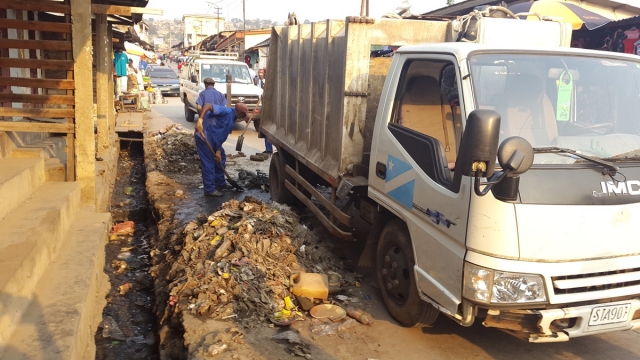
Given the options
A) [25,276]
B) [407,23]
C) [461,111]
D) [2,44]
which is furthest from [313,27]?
[25,276]

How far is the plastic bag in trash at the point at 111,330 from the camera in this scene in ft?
14.7

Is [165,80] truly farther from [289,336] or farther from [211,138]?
[289,336]

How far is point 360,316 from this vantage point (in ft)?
13.3

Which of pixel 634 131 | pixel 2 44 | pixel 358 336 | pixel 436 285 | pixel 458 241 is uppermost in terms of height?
pixel 2 44

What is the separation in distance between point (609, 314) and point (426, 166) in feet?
4.70

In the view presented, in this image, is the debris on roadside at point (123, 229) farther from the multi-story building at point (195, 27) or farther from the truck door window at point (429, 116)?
the multi-story building at point (195, 27)

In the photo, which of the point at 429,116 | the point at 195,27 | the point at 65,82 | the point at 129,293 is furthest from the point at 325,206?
the point at 195,27

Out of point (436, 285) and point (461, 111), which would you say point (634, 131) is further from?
point (436, 285)

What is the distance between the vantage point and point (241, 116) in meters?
9.05

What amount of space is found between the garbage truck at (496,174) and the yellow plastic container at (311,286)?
1.52 ft

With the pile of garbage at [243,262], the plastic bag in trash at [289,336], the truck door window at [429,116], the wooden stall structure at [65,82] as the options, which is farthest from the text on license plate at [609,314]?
the wooden stall structure at [65,82]

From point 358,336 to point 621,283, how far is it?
5.84ft

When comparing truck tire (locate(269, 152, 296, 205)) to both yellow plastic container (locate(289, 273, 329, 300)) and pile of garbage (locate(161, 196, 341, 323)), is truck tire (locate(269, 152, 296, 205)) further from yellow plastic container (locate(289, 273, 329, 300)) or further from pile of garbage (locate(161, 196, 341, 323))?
yellow plastic container (locate(289, 273, 329, 300))

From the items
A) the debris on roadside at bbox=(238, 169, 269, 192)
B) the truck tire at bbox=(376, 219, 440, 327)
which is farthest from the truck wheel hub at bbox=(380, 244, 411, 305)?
the debris on roadside at bbox=(238, 169, 269, 192)
